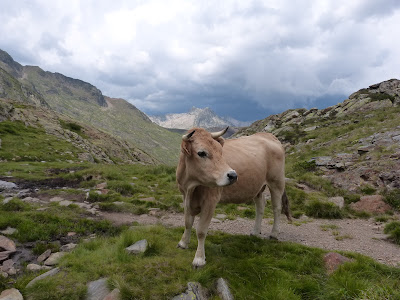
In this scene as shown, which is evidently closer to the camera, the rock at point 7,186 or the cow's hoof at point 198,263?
the cow's hoof at point 198,263

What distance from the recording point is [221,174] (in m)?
5.84

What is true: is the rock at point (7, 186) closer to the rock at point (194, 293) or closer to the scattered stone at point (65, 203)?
the scattered stone at point (65, 203)

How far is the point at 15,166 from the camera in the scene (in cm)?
2136

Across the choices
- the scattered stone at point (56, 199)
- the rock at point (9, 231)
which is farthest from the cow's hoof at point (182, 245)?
the scattered stone at point (56, 199)

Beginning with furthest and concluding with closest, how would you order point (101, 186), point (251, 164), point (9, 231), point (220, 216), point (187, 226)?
point (101, 186) < point (220, 216) < point (9, 231) < point (251, 164) < point (187, 226)

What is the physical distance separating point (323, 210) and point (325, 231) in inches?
101

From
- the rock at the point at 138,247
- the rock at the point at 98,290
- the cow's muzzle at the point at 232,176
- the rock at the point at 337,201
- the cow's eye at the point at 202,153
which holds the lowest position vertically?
the rock at the point at 98,290

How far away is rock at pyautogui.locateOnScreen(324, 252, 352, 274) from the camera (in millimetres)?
6550

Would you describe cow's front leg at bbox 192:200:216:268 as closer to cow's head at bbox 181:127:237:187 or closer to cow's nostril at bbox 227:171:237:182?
cow's head at bbox 181:127:237:187

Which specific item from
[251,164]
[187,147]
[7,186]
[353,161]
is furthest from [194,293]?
[353,161]

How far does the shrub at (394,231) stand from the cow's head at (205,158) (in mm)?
7828

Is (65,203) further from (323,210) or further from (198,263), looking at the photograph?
(323,210)

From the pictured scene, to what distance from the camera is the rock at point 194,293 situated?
4938 mm

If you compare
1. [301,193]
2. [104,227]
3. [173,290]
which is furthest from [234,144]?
[301,193]
